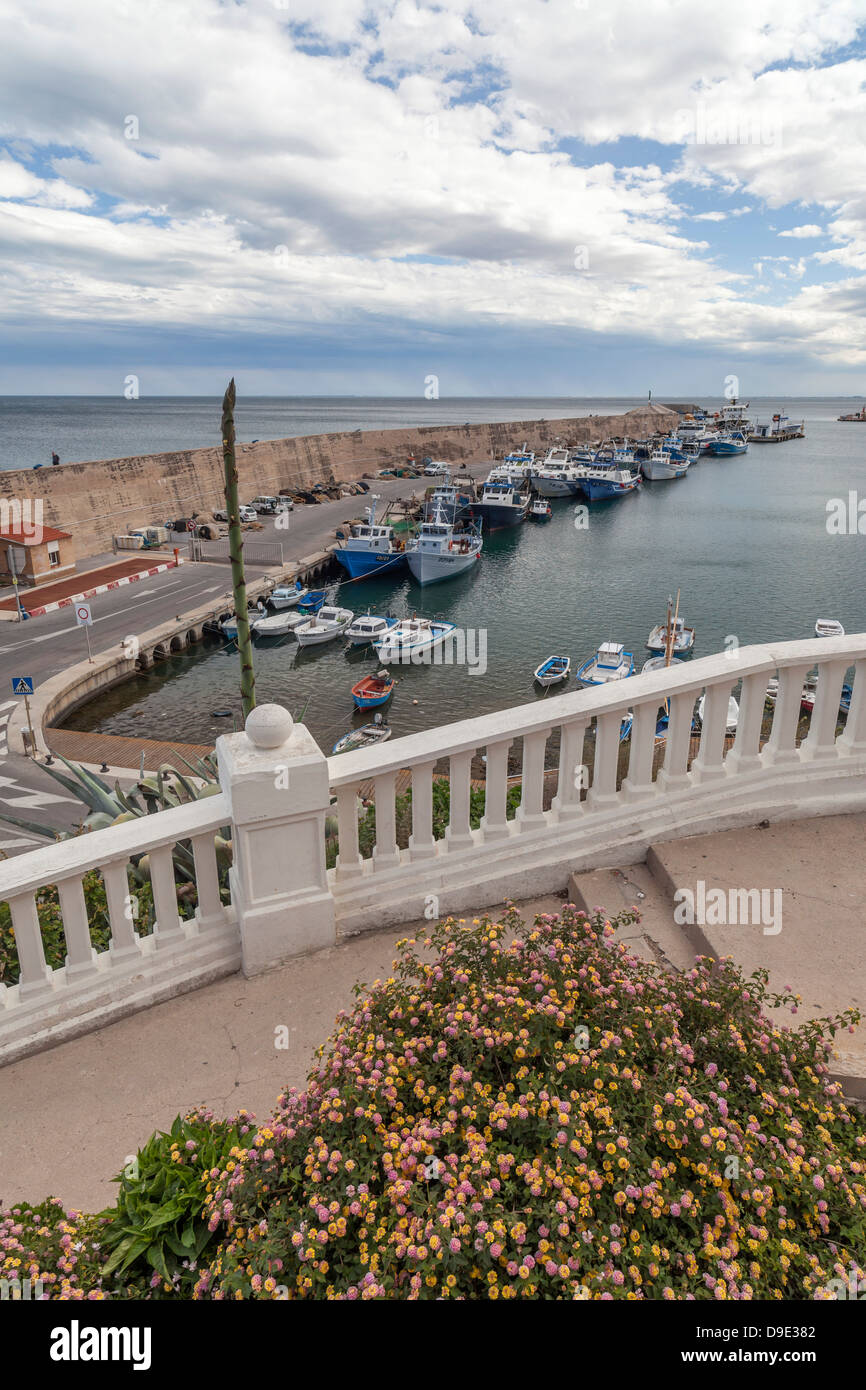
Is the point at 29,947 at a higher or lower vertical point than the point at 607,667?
higher

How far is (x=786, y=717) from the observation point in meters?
5.20

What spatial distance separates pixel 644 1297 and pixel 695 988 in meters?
1.15

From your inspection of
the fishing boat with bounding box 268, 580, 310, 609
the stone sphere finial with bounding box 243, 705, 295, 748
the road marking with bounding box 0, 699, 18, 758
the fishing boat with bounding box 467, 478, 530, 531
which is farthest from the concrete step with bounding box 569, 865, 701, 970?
the fishing boat with bounding box 467, 478, 530, 531

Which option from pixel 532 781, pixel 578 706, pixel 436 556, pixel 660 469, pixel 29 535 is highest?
pixel 660 469

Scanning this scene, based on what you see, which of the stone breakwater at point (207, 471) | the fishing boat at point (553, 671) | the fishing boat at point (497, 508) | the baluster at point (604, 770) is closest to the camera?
the baluster at point (604, 770)

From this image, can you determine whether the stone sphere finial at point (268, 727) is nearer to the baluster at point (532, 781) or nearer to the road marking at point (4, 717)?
the baluster at point (532, 781)

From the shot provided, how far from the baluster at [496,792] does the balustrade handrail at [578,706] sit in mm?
116

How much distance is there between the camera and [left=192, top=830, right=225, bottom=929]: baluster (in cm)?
447

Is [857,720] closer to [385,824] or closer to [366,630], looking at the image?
[385,824]

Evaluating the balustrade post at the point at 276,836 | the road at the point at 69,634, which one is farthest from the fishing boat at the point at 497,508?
the balustrade post at the point at 276,836

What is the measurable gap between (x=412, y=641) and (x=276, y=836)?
3533 cm

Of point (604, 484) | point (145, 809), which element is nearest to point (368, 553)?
point (604, 484)

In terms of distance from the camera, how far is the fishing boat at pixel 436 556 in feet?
179
